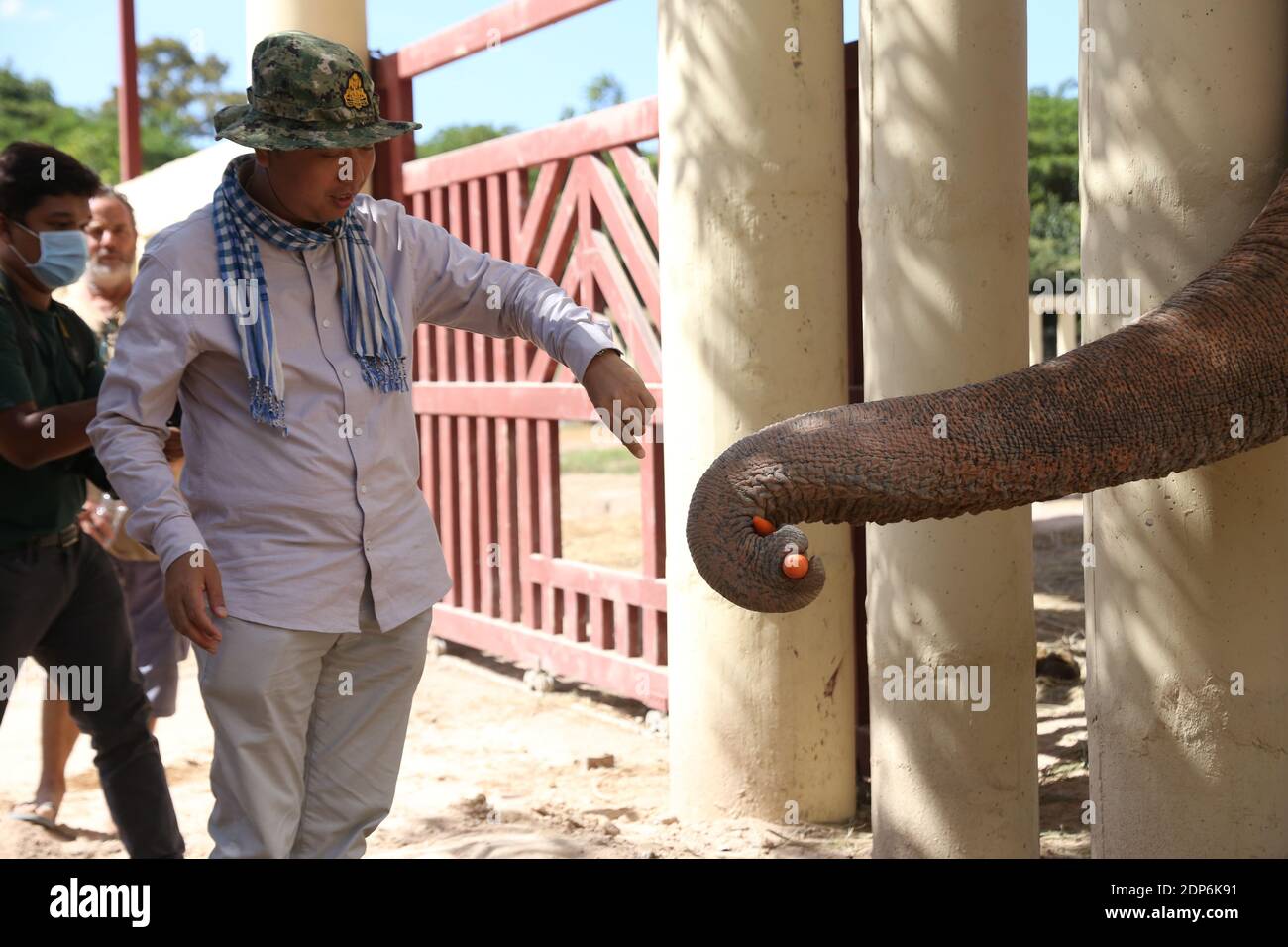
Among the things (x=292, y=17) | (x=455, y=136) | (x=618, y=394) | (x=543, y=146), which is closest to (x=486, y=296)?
(x=618, y=394)

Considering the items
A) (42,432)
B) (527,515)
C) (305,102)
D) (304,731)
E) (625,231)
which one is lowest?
(304,731)

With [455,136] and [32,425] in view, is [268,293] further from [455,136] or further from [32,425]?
[455,136]

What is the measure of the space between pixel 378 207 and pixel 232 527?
77cm

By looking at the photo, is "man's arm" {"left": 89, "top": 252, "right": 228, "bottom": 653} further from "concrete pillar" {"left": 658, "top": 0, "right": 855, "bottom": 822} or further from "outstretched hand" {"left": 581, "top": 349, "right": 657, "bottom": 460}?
"concrete pillar" {"left": 658, "top": 0, "right": 855, "bottom": 822}

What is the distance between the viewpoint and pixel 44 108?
41.5 m

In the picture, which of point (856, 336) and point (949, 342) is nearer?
point (949, 342)

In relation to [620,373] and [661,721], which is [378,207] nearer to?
[620,373]

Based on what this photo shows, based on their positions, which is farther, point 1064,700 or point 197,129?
point 197,129

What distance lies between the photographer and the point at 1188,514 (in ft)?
11.8

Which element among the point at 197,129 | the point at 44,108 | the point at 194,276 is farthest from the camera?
the point at 197,129

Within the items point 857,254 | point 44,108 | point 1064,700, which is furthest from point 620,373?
point 44,108

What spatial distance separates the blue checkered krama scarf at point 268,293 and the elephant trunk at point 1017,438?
2.38 ft

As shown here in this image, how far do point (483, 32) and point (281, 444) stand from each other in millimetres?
4283

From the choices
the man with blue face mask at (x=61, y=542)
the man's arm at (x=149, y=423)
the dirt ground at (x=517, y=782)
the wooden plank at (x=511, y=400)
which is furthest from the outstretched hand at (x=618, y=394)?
the wooden plank at (x=511, y=400)
